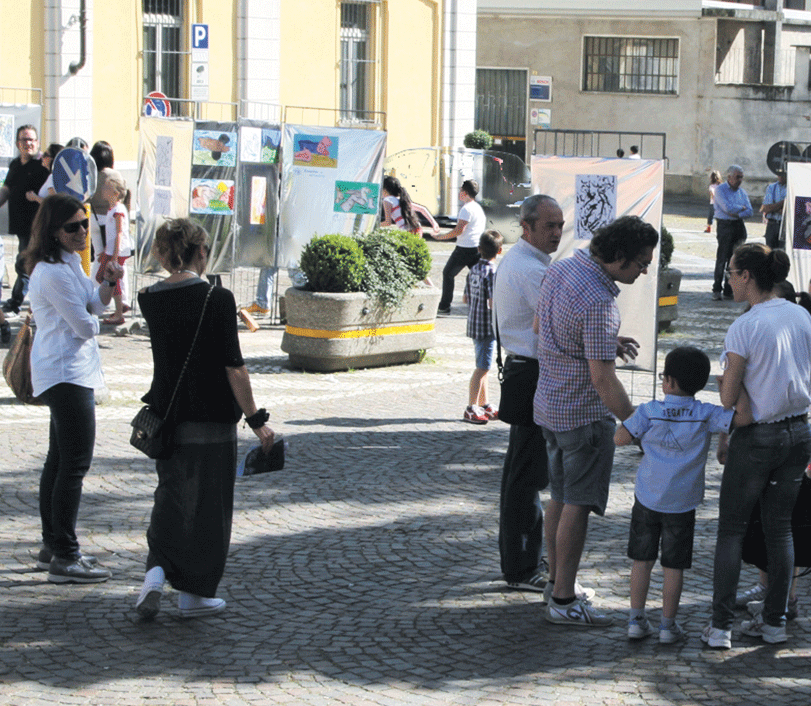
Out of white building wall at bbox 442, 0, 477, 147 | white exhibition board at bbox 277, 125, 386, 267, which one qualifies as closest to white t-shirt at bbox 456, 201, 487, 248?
white exhibition board at bbox 277, 125, 386, 267

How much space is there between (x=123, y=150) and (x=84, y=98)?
47.7 inches

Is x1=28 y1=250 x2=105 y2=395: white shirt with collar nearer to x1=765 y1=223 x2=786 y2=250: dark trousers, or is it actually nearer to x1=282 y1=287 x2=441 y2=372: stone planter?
x1=282 y1=287 x2=441 y2=372: stone planter

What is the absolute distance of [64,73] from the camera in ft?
69.6

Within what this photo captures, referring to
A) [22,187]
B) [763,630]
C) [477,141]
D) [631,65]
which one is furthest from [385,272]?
[631,65]

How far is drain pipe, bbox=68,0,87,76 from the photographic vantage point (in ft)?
69.8

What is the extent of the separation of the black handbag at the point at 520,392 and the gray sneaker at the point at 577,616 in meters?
0.87

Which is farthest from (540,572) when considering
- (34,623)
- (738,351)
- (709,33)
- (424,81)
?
(709,33)

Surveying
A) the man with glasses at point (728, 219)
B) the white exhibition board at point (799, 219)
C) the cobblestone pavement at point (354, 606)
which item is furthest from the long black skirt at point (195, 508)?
the man with glasses at point (728, 219)

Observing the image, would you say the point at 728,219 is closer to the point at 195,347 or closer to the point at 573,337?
the point at 573,337

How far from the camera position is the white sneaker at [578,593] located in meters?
5.59

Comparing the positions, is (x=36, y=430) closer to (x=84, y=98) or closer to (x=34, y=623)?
(x=34, y=623)

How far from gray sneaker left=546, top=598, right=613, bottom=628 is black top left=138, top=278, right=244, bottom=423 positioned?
5.44ft

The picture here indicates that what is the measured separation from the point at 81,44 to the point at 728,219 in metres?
11.5

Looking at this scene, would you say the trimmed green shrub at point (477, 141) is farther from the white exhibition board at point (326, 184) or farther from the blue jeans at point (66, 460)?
the blue jeans at point (66, 460)
